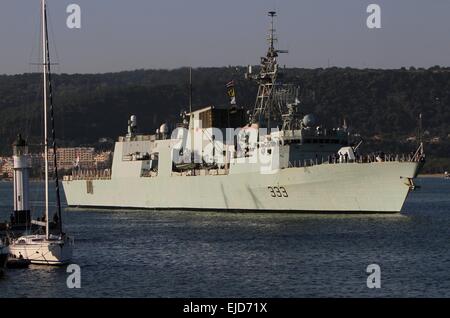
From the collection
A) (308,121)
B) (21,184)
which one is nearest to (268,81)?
(308,121)

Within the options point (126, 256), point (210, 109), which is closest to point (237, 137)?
point (210, 109)

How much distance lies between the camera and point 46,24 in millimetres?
37531

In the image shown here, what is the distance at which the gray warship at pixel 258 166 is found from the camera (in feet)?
172

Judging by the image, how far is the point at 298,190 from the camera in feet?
179

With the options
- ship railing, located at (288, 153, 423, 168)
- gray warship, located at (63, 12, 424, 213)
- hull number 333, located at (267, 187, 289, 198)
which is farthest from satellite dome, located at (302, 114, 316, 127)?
hull number 333, located at (267, 187, 289, 198)

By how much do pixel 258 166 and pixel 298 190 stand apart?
11.9 ft

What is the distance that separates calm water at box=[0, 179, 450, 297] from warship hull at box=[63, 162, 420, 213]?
100 centimetres

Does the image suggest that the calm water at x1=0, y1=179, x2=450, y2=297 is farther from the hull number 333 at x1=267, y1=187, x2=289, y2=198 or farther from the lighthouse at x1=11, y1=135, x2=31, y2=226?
the lighthouse at x1=11, y1=135, x2=31, y2=226

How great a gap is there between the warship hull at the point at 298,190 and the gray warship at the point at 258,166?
5 cm
